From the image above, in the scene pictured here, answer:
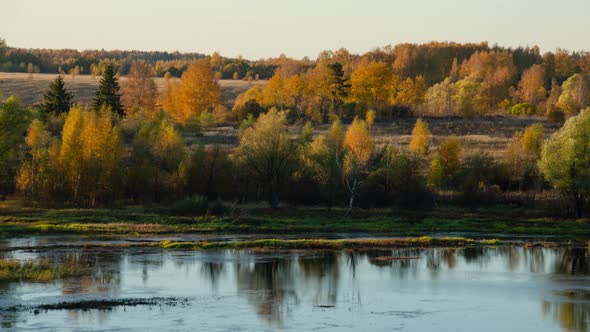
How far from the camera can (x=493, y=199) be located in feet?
236

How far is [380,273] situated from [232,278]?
736 centimetres

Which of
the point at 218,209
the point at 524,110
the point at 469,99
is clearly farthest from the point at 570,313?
the point at 524,110

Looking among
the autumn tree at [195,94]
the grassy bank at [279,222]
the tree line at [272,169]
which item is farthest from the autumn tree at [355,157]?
the autumn tree at [195,94]

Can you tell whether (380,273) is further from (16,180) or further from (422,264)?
(16,180)

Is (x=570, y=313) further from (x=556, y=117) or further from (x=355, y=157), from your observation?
(x=556, y=117)

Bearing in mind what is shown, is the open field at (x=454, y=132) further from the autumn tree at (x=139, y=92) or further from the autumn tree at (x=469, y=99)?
the autumn tree at (x=139, y=92)

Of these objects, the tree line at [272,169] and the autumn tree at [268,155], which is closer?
the tree line at [272,169]

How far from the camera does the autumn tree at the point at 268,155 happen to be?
240 feet

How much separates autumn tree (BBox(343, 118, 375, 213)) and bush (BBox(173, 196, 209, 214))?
36.3 feet

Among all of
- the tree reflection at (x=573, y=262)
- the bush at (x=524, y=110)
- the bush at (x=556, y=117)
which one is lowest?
the tree reflection at (x=573, y=262)

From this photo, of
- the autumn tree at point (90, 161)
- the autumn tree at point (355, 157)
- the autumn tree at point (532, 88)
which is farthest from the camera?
the autumn tree at point (532, 88)

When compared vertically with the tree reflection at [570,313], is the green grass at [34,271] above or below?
above

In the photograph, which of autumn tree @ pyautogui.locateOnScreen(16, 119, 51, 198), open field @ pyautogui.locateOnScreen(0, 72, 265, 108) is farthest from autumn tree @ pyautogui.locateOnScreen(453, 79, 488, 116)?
autumn tree @ pyautogui.locateOnScreen(16, 119, 51, 198)

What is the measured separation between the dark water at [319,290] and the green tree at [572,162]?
17065mm
